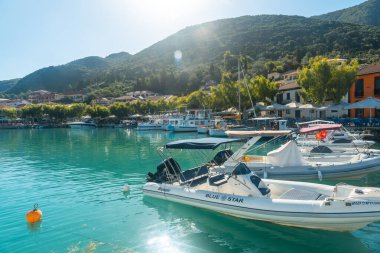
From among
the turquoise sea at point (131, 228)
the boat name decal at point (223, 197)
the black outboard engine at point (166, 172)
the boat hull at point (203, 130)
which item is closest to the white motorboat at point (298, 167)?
the turquoise sea at point (131, 228)

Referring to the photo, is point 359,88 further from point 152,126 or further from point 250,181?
point 152,126

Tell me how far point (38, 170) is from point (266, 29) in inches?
6123

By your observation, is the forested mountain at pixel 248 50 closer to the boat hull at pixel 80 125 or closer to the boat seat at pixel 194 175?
the boat hull at pixel 80 125

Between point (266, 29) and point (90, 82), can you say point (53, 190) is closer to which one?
point (266, 29)

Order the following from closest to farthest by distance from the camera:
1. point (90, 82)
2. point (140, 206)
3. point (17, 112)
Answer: point (140, 206), point (17, 112), point (90, 82)

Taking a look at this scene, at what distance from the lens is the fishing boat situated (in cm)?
884

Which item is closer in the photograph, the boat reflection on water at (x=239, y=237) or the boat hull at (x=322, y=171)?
the boat reflection on water at (x=239, y=237)

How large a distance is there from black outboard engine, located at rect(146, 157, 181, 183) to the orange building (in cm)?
3525

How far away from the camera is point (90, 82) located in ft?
612

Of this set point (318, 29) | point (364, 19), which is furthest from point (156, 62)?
point (364, 19)

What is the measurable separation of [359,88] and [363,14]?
126 metres

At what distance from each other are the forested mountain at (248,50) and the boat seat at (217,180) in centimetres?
7714

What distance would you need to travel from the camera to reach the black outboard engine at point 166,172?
14.0 metres

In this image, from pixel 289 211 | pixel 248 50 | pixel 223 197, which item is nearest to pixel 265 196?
pixel 289 211
